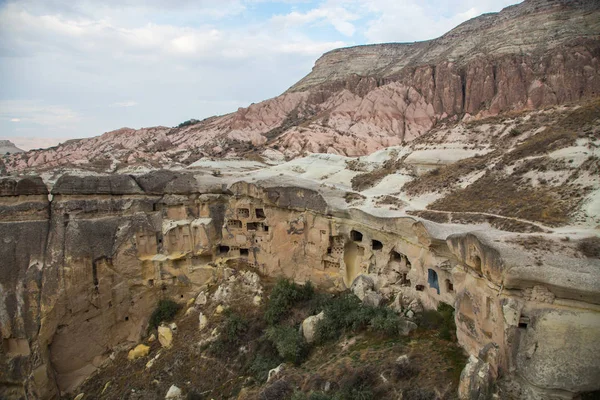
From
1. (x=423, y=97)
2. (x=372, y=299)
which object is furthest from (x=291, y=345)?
(x=423, y=97)

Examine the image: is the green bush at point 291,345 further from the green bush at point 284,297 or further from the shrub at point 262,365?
the green bush at point 284,297

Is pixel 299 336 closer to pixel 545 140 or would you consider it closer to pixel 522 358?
pixel 522 358

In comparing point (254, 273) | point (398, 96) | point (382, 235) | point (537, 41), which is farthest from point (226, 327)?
point (537, 41)

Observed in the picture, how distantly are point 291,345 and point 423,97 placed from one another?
30551mm

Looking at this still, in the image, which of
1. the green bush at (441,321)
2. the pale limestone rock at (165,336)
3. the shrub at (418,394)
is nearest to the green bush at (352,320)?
the green bush at (441,321)

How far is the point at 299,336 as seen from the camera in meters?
12.3

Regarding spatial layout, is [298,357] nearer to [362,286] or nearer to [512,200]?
[362,286]

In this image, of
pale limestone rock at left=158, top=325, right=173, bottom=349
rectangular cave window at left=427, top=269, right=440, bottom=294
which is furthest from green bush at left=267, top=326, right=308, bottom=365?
pale limestone rock at left=158, top=325, right=173, bottom=349

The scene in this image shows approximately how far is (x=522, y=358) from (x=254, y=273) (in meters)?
10.9

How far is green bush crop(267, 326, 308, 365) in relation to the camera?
11711 mm

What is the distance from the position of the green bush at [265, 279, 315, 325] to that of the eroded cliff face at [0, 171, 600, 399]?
84 cm

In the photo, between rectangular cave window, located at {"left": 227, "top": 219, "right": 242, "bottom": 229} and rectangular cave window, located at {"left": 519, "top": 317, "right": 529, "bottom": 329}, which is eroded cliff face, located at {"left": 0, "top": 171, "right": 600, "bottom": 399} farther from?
rectangular cave window, located at {"left": 519, "top": 317, "right": 529, "bottom": 329}

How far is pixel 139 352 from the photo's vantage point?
15469mm

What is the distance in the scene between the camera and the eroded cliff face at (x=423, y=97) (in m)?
30.0
